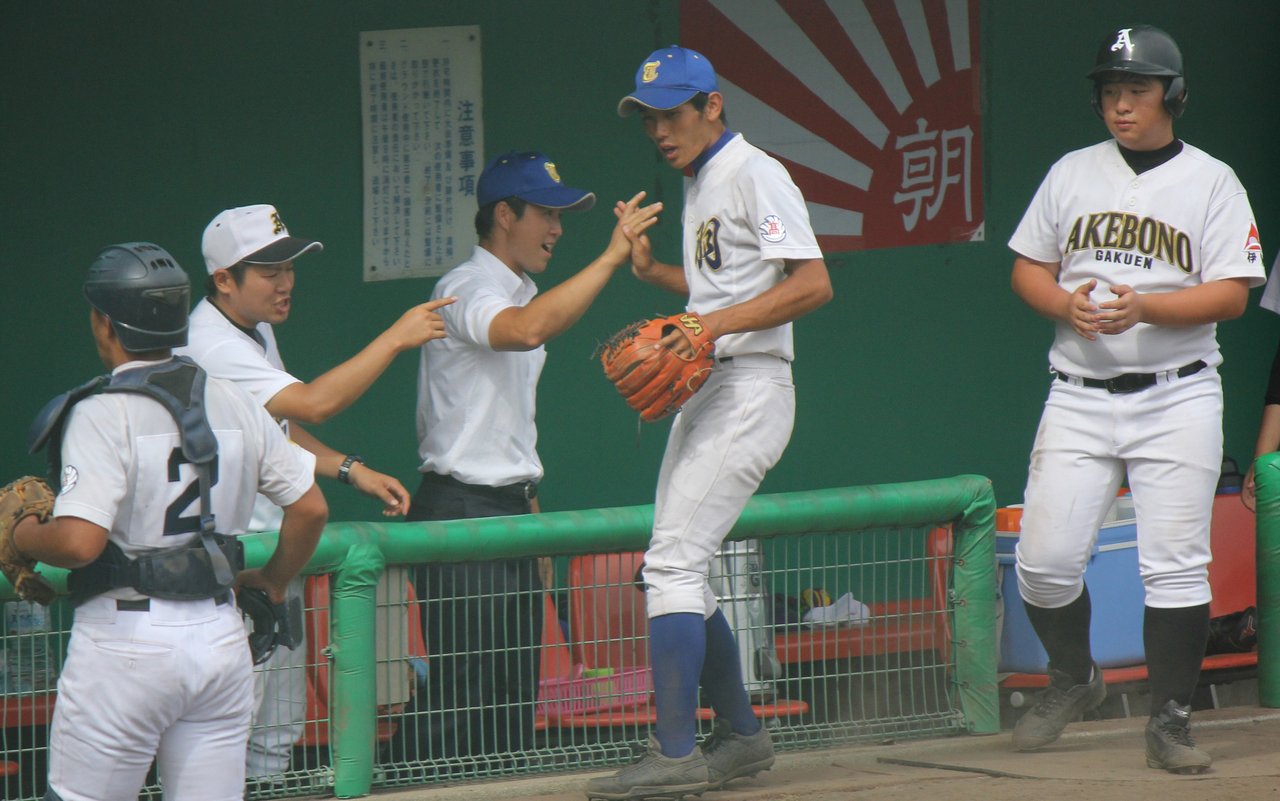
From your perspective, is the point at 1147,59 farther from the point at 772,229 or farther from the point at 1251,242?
the point at 772,229

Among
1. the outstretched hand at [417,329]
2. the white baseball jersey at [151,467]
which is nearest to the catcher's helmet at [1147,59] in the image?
the outstretched hand at [417,329]

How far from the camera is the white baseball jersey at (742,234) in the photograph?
3.70 metres

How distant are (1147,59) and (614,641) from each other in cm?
194

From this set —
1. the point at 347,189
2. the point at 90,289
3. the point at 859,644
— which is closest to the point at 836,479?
the point at 859,644

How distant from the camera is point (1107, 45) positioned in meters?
4.02

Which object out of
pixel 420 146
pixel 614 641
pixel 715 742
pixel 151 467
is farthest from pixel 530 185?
pixel 151 467

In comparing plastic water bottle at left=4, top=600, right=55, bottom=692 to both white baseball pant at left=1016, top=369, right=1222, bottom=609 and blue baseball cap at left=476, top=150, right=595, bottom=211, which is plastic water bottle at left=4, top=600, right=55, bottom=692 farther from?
white baseball pant at left=1016, top=369, right=1222, bottom=609

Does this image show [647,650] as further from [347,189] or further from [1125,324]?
[347,189]

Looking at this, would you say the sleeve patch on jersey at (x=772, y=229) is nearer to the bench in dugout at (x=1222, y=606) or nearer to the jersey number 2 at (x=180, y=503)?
the jersey number 2 at (x=180, y=503)

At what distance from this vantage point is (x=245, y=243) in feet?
12.7

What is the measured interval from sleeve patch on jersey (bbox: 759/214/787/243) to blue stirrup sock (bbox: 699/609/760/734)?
0.88 m

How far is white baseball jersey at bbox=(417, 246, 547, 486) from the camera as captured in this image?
4.27 m

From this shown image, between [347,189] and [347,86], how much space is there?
32 centimetres

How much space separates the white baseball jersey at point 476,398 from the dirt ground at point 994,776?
2.68ft
